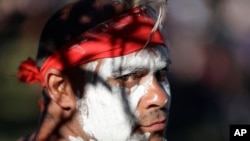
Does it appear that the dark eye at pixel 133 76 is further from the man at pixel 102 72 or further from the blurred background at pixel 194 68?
the blurred background at pixel 194 68

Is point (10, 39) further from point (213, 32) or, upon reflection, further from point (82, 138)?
point (213, 32)

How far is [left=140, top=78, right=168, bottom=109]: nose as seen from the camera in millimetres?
3064

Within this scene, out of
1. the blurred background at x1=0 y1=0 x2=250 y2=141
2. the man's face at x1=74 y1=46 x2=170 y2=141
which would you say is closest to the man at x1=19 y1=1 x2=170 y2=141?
the man's face at x1=74 y1=46 x2=170 y2=141

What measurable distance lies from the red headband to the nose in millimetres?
184

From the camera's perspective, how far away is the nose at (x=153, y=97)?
306 cm

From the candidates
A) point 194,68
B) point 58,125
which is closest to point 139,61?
point 58,125

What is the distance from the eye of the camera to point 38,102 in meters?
3.38

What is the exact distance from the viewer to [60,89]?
3.03m

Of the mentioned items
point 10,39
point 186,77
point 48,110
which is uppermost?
point 10,39

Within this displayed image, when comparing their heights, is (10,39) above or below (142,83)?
above

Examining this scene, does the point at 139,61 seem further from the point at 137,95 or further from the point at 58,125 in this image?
the point at 58,125

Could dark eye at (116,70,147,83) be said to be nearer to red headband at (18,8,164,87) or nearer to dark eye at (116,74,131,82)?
dark eye at (116,74,131,82)

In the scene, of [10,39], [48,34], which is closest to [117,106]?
[48,34]

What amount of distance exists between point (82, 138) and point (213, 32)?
4.26 ft
